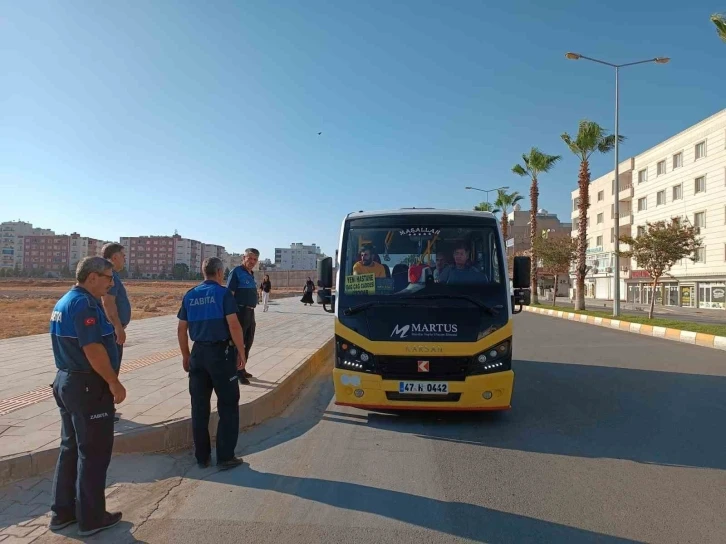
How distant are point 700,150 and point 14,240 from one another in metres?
177

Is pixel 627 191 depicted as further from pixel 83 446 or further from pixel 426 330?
pixel 83 446

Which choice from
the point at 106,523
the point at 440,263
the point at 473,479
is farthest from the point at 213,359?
the point at 440,263

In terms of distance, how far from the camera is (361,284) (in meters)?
6.43

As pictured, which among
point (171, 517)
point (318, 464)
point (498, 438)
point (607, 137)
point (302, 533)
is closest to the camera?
point (302, 533)

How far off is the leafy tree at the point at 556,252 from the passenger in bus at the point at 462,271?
3361 centimetres

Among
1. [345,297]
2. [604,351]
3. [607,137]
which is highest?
[607,137]

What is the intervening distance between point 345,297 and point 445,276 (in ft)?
3.91

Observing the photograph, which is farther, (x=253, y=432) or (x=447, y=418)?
(x=447, y=418)

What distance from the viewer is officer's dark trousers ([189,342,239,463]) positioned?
4539 mm

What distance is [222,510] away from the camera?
3.78 m

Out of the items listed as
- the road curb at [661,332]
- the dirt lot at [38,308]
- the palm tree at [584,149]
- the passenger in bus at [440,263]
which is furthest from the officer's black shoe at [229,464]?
the palm tree at [584,149]

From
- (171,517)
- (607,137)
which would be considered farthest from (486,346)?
(607,137)

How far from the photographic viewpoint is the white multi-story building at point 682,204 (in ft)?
131

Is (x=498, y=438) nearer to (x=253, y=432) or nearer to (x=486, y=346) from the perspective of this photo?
(x=486, y=346)
